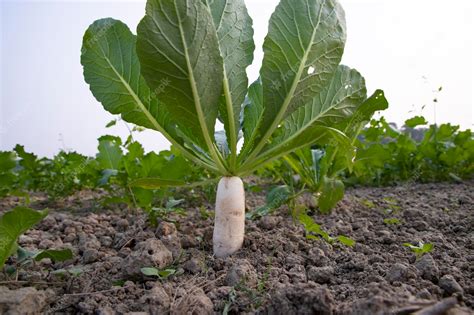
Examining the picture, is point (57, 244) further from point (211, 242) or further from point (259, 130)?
point (259, 130)

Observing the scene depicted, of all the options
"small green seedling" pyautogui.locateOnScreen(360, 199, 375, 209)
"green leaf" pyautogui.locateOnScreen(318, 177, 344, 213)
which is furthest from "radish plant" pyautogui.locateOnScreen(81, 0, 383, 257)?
"small green seedling" pyautogui.locateOnScreen(360, 199, 375, 209)


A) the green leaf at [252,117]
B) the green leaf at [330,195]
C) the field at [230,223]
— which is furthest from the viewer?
the green leaf at [330,195]

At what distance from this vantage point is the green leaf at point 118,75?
1747 mm

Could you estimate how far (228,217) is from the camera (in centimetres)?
176

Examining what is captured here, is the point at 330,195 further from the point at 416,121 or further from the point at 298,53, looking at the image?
the point at 416,121

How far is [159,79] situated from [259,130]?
0.54 metres

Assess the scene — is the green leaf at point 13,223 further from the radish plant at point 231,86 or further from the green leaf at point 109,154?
the green leaf at point 109,154

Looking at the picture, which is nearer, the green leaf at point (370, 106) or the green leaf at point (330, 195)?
the green leaf at point (370, 106)

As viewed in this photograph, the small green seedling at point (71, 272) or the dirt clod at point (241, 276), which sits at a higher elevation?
the dirt clod at point (241, 276)

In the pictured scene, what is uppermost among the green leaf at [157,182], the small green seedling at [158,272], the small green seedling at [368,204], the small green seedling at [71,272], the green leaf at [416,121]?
the green leaf at [416,121]

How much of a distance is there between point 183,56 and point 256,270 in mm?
868

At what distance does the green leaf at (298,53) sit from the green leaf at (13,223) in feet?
3.25

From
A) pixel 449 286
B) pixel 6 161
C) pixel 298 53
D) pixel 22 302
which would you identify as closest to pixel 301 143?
pixel 298 53

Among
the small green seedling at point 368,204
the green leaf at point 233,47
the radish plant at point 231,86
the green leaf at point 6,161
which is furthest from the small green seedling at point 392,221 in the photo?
the green leaf at point 6,161
